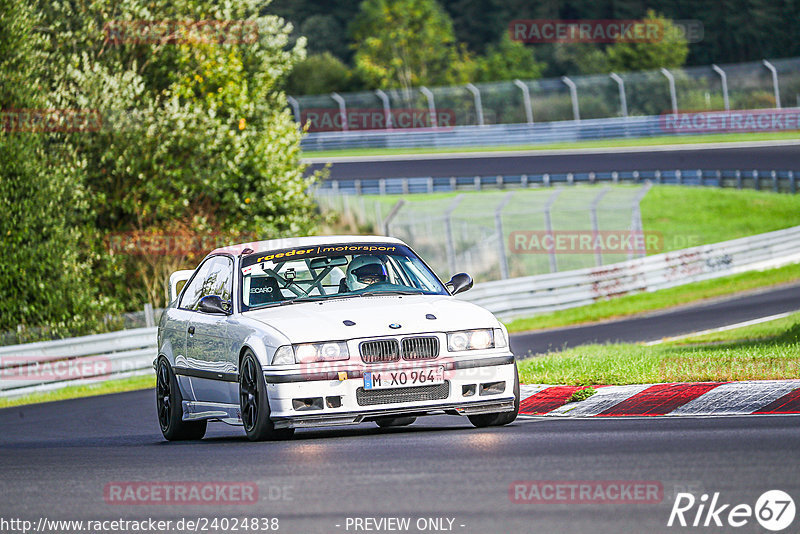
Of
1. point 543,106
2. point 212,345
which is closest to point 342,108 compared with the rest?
point 543,106

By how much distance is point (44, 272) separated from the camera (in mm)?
24547

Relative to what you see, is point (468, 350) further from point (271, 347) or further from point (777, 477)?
point (777, 477)

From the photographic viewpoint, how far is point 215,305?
10242 millimetres

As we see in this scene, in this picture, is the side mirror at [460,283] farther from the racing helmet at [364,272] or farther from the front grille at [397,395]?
the front grille at [397,395]

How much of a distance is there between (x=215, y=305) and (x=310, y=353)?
142 centimetres

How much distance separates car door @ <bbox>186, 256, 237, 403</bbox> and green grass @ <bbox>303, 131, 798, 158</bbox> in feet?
135

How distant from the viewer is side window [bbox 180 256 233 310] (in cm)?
1066

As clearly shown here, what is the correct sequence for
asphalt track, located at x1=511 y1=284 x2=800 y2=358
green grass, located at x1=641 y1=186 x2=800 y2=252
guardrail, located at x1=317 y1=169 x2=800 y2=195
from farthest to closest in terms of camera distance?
1. guardrail, located at x1=317 y1=169 x2=800 y2=195
2. green grass, located at x1=641 y1=186 x2=800 y2=252
3. asphalt track, located at x1=511 y1=284 x2=800 y2=358

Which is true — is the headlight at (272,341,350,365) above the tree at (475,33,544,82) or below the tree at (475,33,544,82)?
above
